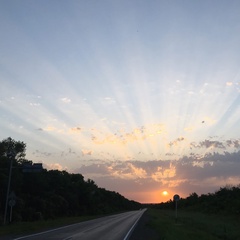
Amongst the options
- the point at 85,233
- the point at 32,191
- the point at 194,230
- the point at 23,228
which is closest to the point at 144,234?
the point at 85,233

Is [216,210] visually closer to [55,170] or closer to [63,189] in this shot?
[63,189]

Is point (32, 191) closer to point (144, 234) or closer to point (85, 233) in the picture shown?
point (85, 233)

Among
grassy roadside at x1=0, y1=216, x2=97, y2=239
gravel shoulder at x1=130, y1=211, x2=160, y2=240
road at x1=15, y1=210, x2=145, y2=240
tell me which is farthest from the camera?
Answer: grassy roadside at x1=0, y1=216, x2=97, y2=239

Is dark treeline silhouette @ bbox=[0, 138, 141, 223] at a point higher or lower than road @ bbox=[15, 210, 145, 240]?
higher

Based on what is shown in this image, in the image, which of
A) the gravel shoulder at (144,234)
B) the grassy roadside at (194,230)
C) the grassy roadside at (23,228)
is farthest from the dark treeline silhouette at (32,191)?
the grassy roadside at (194,230)

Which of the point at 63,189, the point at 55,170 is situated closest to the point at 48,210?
the point at 63,189

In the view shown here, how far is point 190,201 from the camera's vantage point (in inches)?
5261

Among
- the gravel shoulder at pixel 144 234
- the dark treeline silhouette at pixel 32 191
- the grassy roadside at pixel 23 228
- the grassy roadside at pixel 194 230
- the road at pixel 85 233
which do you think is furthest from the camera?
the dark treeline silhouette at pixel 32 191

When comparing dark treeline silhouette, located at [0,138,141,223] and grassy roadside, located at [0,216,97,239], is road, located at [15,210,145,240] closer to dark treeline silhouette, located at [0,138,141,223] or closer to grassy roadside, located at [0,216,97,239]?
grassy roadside, located at [0,216,97,239]

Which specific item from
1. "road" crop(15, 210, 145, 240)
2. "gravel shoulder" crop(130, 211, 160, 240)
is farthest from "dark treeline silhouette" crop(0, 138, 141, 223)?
"gravel shoulder" crop(130, 211, 160, 240)

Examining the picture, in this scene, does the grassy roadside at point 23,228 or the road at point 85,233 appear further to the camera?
the grassy roadside at point 23,228

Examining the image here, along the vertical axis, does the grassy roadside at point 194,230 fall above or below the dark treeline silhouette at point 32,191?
below

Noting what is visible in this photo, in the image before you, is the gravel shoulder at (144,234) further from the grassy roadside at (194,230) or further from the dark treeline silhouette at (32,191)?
the dark treeline silhouette at (32,191)

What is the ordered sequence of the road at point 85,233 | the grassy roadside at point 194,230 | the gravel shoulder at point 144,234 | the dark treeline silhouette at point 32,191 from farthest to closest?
1. the dark treeline silhouette at point 32,191
2. the grassy roadside at point 194,230
3. the gravel shoulder at point 144,234
4. the road at point 85,233
